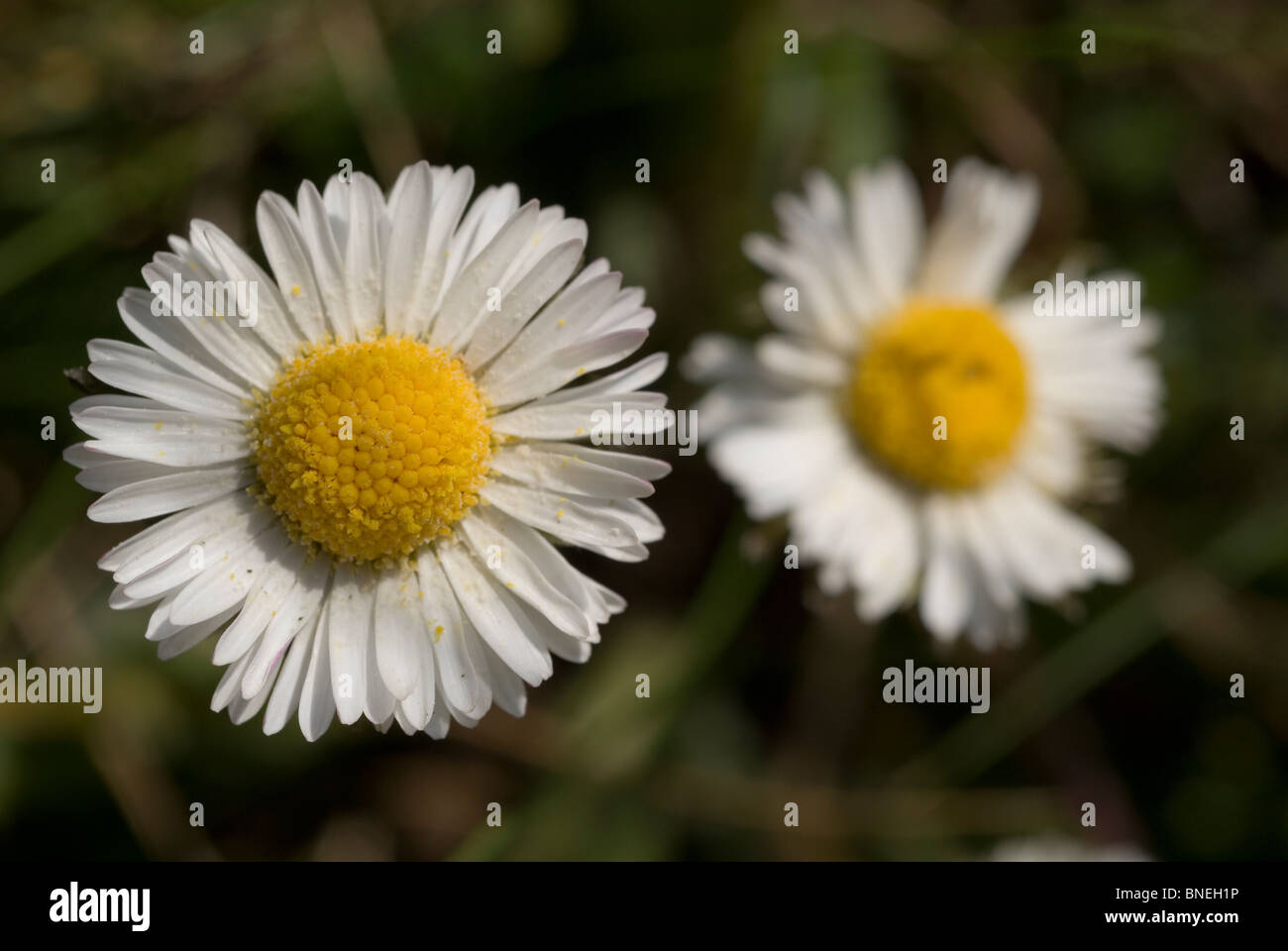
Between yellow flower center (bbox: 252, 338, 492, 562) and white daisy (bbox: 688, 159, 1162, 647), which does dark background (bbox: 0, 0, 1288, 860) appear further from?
yellow flower center (bbox: 252, 338, 492, 562)

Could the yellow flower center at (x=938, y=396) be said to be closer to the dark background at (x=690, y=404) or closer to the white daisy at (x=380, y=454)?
the dark background at (x=690, y=404)

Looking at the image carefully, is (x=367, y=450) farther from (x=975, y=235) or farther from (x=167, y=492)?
(x=975, y=235)

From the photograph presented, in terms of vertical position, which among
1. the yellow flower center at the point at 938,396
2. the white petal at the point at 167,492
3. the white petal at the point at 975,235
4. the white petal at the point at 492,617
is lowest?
the white petal at the point at 492,617

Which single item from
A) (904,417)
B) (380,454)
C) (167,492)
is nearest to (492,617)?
(380,454)

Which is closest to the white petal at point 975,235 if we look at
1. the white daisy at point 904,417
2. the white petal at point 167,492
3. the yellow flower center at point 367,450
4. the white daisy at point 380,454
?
the white daisy at point 904,417
